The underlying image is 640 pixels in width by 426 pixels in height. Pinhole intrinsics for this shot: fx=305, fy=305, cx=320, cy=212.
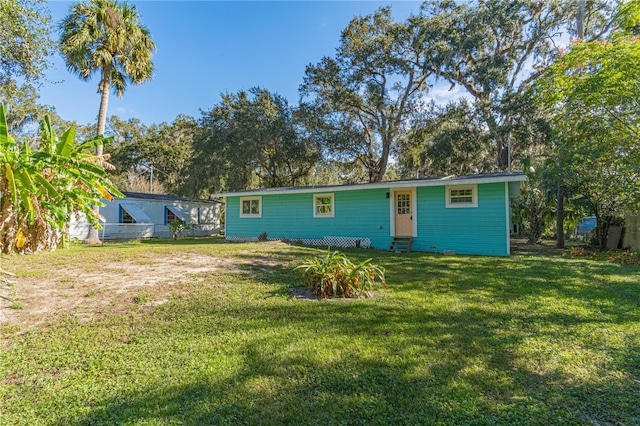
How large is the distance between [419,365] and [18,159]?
5972 mm

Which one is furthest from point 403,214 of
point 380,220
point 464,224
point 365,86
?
point 365,86

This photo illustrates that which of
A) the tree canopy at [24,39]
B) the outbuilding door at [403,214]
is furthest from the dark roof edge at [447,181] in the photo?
the tree canopy at [24,39]

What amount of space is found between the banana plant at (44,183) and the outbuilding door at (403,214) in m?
8.79

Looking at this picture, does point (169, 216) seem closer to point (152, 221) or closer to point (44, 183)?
point (152, 221)

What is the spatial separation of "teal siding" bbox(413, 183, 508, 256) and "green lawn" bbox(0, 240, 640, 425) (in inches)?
195

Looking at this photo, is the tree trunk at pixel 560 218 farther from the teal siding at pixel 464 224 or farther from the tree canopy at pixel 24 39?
the tree canopy at pixel 24 39

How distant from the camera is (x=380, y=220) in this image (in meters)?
11.4

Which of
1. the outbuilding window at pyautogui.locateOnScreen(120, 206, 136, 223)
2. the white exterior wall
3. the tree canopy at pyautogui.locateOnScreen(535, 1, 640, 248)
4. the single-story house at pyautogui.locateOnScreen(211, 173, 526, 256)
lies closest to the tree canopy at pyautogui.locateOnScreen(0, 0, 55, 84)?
the white exterior wall

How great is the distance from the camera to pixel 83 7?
Result: 11586 millimetres

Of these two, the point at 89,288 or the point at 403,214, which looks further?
the point at 403,214

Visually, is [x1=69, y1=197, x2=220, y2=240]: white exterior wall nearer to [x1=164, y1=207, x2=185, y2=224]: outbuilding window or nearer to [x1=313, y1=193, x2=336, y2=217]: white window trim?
[x1=164, y1=207, x2=185, y2=224]: outbuilding window

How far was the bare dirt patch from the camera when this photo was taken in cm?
380

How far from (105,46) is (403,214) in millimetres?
13482

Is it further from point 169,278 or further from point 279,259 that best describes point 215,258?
point 169,278
